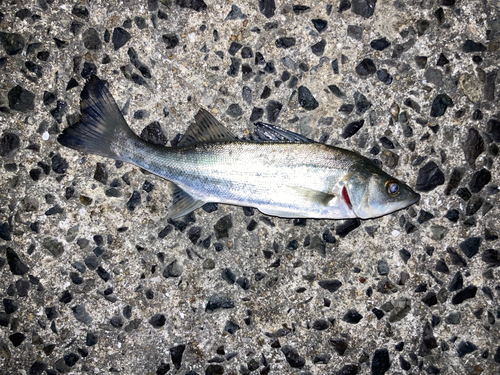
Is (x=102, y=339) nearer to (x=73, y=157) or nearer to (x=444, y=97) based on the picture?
(x=73, y=157)

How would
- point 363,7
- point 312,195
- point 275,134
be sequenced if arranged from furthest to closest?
point 363,7
point 275,134
point 312,195

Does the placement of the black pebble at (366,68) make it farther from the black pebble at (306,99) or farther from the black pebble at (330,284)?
the black pebble at (330,284)

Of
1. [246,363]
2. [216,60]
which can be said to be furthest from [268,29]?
[246,363]

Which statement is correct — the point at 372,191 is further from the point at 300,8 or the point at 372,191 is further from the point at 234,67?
the point at 300,8

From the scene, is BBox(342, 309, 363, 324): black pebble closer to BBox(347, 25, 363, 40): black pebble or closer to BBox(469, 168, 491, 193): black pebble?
BBox(469, 168, 491, 193): black pebble

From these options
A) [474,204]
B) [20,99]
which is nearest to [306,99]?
[474,204]

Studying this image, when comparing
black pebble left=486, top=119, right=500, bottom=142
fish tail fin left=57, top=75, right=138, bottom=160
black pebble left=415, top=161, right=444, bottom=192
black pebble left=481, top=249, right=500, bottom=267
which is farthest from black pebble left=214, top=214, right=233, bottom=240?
black pebble left=486, top=119, right=500, bottom=142

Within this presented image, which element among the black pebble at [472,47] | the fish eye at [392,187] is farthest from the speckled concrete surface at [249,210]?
the fish eye at [392,187]
